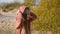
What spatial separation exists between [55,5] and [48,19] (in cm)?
33

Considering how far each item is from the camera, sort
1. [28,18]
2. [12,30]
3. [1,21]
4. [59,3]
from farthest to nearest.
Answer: [1,21] < [12,30] < [59,3] < [28,18]

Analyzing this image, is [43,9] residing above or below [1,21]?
above

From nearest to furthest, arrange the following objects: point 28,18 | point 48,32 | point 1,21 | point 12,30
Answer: point 28,18
point 48,32
point 12,30
point 1,21

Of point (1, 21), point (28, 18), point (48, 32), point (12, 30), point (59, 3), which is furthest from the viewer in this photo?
point (1, 21)

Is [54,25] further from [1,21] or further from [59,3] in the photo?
[1,21]

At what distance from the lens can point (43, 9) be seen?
175 inches

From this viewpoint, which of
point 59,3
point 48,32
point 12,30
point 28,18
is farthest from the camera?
point 12,30

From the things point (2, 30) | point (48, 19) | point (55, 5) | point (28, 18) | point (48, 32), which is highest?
point (28, 18)

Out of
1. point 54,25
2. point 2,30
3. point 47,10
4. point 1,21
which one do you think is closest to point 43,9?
point 47,10

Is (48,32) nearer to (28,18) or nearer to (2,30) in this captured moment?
(2,30)

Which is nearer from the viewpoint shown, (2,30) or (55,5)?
(55,5)

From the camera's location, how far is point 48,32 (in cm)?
479

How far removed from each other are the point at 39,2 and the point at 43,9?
0.52 ft

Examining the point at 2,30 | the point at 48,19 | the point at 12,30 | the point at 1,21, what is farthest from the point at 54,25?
the point at 1,21
